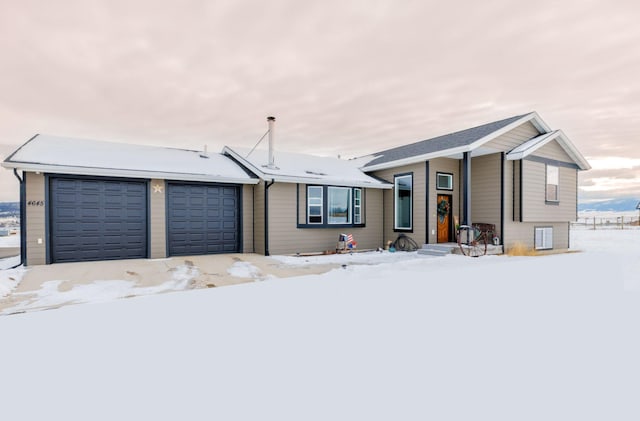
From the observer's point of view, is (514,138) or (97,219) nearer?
(97,219)

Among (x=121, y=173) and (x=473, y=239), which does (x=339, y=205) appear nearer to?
(x=473, y=239)

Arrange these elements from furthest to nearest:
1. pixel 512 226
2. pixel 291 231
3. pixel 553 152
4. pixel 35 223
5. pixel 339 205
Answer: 1. pixel 553 152
2. pixel 339 205
3. pixel 512 226
4. pixel 291 231
5. pixel 35 223

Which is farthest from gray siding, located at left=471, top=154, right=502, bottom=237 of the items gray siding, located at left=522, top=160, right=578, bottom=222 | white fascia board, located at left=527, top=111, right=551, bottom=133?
white fascia board, located at left=527, top=111, right=551, bottom=133

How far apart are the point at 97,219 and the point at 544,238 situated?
15706 millimetres

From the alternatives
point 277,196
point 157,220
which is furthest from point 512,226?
point 157,220

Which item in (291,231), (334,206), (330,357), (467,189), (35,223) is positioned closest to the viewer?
(330,357)

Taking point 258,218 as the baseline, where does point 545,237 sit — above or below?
below

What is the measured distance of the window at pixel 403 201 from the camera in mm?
12083

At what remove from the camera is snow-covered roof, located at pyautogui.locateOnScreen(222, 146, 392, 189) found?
10883mm

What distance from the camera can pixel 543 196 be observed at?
1187 centimetres

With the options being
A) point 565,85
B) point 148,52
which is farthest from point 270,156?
point 565,85

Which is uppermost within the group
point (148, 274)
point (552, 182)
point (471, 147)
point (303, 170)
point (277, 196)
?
point (471, 147)

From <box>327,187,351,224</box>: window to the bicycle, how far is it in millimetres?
4036

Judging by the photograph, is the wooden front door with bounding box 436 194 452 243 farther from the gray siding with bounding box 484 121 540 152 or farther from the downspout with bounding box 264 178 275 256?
the downspout with bounding box 264 178 275 256
